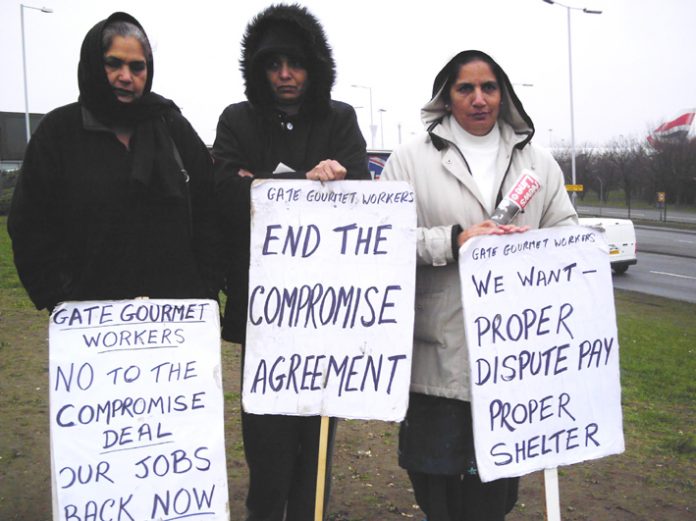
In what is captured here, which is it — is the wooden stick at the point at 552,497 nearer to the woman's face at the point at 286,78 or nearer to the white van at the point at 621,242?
the woman's face at the point at 286,78

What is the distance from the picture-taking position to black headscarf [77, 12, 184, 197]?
249 centimetres

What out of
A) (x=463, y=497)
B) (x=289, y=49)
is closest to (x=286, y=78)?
(x=289, y=49)

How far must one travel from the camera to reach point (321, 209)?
2.57 m

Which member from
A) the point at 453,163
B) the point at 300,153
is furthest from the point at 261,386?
the point at 453,163

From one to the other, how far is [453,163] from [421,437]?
1.04 meters

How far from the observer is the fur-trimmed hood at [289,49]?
269 cm

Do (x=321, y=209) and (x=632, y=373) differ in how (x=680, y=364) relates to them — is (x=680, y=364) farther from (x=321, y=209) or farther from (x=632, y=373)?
(x=321, y=209)

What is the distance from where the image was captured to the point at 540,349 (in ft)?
8.41

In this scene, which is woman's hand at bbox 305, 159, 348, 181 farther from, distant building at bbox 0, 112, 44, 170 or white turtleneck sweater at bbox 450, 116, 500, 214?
distant building at bbox 0, 112, 44, 170

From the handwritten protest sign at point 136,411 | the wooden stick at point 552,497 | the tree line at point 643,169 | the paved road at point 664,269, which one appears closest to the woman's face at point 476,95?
the handwritten protest sign at point 136,411

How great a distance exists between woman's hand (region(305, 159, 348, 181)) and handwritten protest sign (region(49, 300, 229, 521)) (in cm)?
58

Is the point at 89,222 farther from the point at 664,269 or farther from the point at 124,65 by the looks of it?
the point at 664,269

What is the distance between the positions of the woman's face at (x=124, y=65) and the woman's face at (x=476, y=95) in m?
1.16

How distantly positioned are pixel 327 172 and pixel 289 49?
52cm
